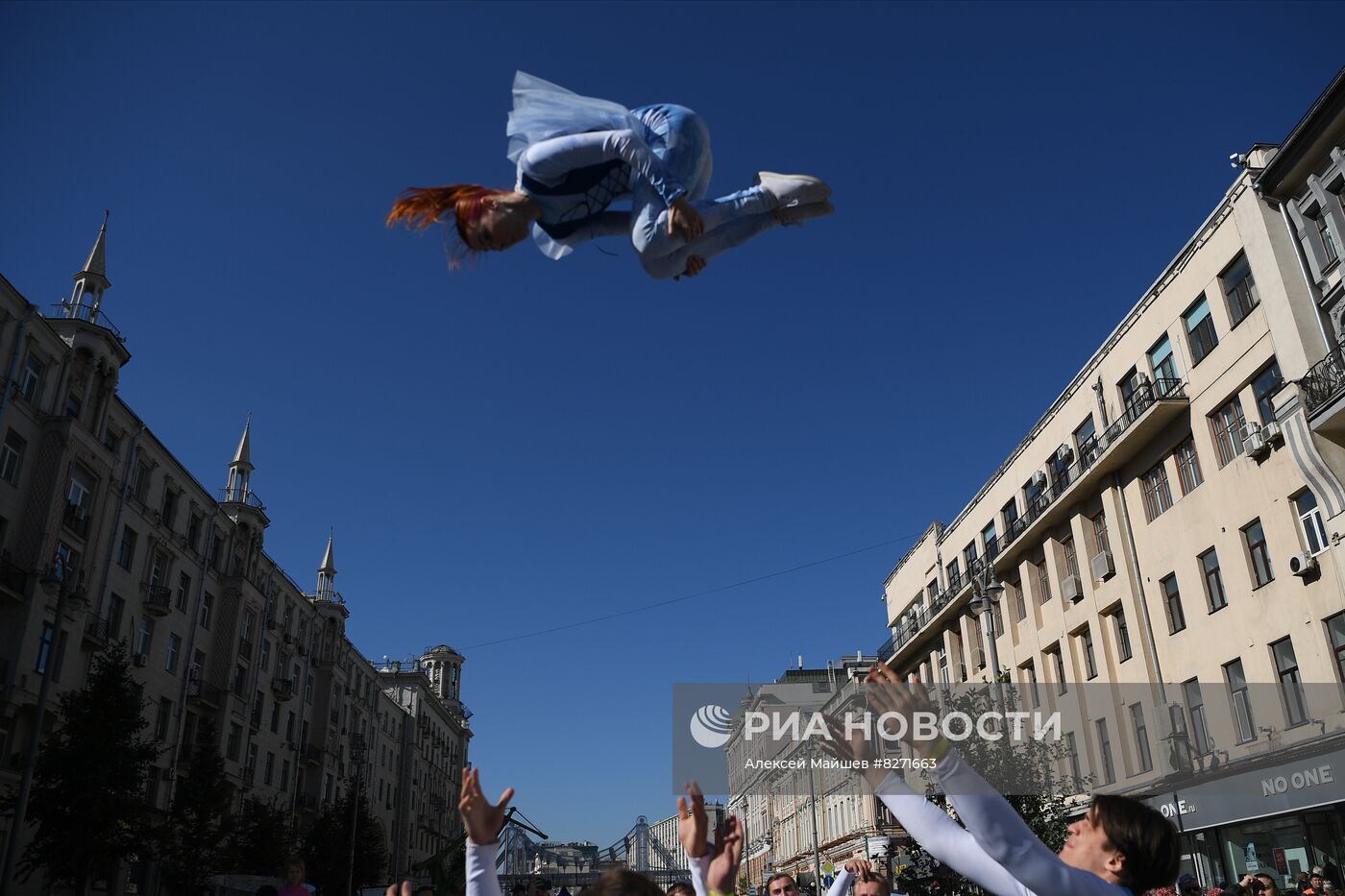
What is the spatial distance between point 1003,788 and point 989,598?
12.6 metres

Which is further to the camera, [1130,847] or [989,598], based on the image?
[989,598]

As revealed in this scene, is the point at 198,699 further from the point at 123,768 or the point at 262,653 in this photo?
the point at 123,768

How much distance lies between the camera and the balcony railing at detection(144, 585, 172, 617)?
1494 inches

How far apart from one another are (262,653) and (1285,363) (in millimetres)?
44891

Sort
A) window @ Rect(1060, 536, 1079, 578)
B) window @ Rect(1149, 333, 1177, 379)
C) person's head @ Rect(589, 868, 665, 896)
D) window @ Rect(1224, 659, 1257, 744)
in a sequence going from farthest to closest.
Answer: window @ Rect(1060, 536, 1079, 578)
window @ Rect(1149, 333, 1177, 379)
window @ Rect(1224, 659, 1257, 744)
person's head @ Rect(589, 868, 665, 896)

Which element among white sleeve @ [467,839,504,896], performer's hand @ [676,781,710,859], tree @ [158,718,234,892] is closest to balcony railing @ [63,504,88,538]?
tree @ [158,718,234,892]

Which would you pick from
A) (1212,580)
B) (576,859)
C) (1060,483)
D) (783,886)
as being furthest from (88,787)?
(576,859)

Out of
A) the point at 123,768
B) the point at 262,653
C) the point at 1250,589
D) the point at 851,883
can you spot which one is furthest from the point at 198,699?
the point at 851,883

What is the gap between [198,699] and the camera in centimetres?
4181

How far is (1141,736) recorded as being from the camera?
1214 inches

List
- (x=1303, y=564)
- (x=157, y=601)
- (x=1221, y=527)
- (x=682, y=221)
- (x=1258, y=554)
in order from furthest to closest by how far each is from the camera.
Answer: (x=157, y=601), (x=1221, y=527), (x=1258, y=554), (x=1303, y=564), (x=682, y=221)

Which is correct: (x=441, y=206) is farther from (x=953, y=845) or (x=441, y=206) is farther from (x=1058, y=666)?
(x=1058, y=666)

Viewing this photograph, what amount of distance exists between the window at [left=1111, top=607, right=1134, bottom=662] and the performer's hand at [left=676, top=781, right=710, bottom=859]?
3042 centimetres

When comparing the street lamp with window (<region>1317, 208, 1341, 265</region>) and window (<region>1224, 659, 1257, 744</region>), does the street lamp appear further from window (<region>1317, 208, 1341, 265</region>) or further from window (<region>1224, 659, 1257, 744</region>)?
window (<region>1317, 208, 1341, 265</region>)
